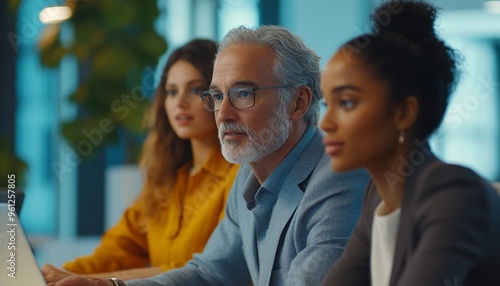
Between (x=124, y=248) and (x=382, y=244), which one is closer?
(x=382, y=244)

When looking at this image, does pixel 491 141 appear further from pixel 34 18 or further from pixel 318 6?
pixel 34 18

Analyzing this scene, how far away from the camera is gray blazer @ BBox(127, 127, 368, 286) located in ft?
5.08

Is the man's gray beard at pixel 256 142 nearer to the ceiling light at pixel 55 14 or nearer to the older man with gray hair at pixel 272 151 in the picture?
the older man with gray hair at pixel 272 151

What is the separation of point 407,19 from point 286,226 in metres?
0.65

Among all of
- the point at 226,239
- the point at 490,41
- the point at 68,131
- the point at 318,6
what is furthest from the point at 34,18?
the point at 226,239

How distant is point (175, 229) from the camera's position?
2553 millimetres

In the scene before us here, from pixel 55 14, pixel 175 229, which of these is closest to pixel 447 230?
pixel 175 229

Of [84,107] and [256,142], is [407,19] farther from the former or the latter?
[84,107]

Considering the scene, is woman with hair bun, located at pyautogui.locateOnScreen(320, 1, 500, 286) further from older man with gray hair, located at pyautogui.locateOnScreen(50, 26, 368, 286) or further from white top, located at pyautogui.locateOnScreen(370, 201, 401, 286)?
older man with gray hair, located at pyautogui.locateOnScreen(50, 26, 368, 286)

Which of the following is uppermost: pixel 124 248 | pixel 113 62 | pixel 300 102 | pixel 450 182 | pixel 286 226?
pixel 113 62

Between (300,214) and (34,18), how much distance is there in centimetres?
461

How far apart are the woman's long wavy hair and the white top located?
1499 millimetres

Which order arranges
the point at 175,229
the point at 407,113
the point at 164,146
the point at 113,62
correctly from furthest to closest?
the point at 113,62
the point at 164,146
the point at 175,229
the point at 407,113

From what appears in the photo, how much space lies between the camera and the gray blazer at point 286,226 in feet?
5.08
